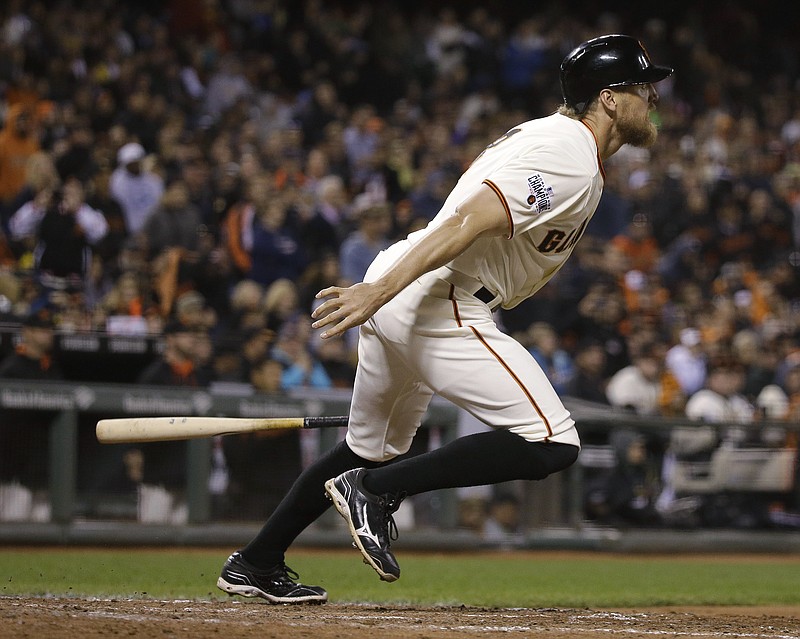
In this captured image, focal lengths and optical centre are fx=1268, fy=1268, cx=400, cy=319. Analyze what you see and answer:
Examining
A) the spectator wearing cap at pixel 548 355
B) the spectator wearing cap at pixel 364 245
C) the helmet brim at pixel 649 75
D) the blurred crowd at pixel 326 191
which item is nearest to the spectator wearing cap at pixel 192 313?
the blurred crowd at pixel 326 191

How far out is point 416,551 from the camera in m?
8.55

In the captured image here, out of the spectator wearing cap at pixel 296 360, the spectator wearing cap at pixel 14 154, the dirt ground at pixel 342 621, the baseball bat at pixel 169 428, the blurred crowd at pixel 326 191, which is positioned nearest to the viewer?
the dirt ground at pixel 342 621

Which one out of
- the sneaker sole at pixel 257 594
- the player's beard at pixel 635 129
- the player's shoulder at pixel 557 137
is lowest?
the sneaker sole at pixel 257 594

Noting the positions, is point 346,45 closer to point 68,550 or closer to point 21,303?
point 21,303

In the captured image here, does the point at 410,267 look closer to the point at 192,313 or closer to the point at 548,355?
the point at 192,313

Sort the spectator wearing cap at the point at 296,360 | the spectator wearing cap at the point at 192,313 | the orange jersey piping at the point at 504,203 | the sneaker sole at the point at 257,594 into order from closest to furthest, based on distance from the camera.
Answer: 1. the orange jersey piping at the point at 504,203
2. the sneaker sole at the point at 257,594
3. the spectator wearing cap at the point at 192,313
4. the spectator wearing cap at the point at 296,360

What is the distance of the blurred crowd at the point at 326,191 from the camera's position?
876 cm

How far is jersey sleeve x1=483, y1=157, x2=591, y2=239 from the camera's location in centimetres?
369

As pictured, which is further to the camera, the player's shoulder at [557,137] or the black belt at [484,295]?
the black belt at [484,295]

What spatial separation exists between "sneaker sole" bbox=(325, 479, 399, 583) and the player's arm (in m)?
0.63

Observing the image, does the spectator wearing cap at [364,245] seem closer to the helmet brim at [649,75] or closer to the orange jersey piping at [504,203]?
the helmet brim at [649,75]

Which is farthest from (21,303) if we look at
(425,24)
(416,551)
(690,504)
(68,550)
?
(425,24)

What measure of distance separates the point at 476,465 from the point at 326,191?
7.38 m

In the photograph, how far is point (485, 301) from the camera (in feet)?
13.0
